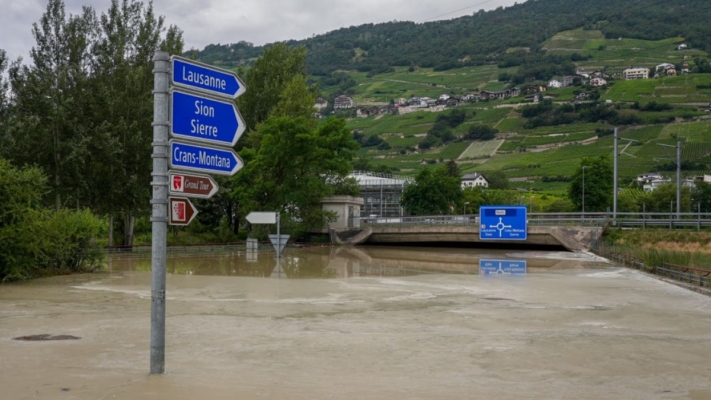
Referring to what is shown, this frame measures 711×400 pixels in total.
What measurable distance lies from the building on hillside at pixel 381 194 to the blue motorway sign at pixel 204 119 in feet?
282

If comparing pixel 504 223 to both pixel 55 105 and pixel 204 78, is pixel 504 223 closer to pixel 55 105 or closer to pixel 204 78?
pixel 55 105

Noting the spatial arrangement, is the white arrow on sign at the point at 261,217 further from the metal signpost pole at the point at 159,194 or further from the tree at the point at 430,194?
the tree at the point at 430,194

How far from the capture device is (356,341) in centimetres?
1363

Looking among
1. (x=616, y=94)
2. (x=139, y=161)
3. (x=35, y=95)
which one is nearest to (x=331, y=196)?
(x=139, y=161)

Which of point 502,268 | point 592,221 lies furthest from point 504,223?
point 502,268

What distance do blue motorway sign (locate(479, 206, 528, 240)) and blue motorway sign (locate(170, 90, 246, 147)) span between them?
43.3m

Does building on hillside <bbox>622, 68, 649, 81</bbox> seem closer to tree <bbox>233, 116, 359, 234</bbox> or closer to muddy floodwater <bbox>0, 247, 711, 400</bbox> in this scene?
tree <bbox>233, 116, 359, 234</bbox>

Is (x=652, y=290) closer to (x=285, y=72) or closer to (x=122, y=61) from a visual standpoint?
(x=122, y=61)

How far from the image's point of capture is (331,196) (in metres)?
60.9

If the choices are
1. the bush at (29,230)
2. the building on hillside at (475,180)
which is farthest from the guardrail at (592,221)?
the building on hillside at (475,180)

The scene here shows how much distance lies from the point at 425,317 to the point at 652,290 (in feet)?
39.3

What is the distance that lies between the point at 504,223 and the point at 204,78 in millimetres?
→ 44482

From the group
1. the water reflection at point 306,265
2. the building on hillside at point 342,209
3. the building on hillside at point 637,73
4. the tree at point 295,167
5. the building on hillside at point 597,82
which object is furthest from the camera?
the building on hillside at point 597,82

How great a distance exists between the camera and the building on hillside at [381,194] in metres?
100
